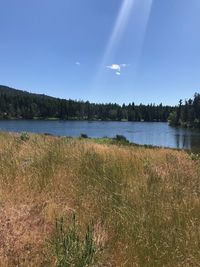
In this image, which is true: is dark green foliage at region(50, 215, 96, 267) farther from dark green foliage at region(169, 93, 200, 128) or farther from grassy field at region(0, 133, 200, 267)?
dark green foliage at region(169, 93, 200, 128)

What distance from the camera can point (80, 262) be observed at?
11.5 feet

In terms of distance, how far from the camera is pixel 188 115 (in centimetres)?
16575

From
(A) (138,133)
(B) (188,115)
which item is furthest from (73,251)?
(B) (188,115)

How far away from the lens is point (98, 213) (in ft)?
16.3

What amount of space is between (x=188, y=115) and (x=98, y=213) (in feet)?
542

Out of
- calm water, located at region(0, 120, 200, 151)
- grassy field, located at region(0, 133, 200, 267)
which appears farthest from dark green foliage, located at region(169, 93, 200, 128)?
grassy field, located at region(0, 133, 200, 267)

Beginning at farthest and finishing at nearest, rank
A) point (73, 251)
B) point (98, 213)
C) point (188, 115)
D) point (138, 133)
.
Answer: point (188, 115) < point (138, 133) < point (98, 213) < point (73, 251)

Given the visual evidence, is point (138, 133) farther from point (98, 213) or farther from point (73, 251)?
point (73, 251)

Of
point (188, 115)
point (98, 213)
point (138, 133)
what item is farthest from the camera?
point (188, 115)

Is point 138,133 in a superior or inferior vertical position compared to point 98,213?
inferior

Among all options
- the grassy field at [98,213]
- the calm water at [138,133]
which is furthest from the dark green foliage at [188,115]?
the grassy field at [98,213]

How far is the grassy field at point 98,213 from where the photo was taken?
3809mm

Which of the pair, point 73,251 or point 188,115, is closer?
point 73,251

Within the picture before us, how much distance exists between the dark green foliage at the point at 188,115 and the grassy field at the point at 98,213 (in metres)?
152
